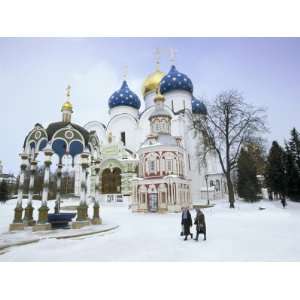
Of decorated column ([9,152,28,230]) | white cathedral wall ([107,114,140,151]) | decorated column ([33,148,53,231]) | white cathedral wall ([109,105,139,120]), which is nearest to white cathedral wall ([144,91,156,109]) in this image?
white cathedral wall ([109,105,139,120])

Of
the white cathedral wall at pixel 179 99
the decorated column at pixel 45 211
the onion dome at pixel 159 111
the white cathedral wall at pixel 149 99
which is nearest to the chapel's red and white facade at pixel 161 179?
the onion dome at pixel 159 111

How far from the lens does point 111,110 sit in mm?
17609

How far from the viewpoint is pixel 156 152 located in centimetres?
1032

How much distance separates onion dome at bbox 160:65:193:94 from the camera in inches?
603

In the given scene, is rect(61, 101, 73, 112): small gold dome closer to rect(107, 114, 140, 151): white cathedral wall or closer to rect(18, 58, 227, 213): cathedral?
rect(18, 58, 227, 213): cathedral

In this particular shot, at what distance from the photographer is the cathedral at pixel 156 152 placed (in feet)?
32.6

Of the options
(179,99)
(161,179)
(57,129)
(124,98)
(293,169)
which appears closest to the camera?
(57,129)

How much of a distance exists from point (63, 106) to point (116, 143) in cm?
846

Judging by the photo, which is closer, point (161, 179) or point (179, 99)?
point (161, 179)

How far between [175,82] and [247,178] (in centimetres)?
750

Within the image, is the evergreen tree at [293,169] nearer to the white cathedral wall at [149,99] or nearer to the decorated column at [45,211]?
the decorated column at [45,211]

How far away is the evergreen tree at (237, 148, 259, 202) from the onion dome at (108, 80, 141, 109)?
8.58 metres

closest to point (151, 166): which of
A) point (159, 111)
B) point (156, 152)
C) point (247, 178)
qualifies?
point (156, 152)

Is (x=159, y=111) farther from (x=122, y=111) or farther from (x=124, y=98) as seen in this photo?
(x=124, y=98)
